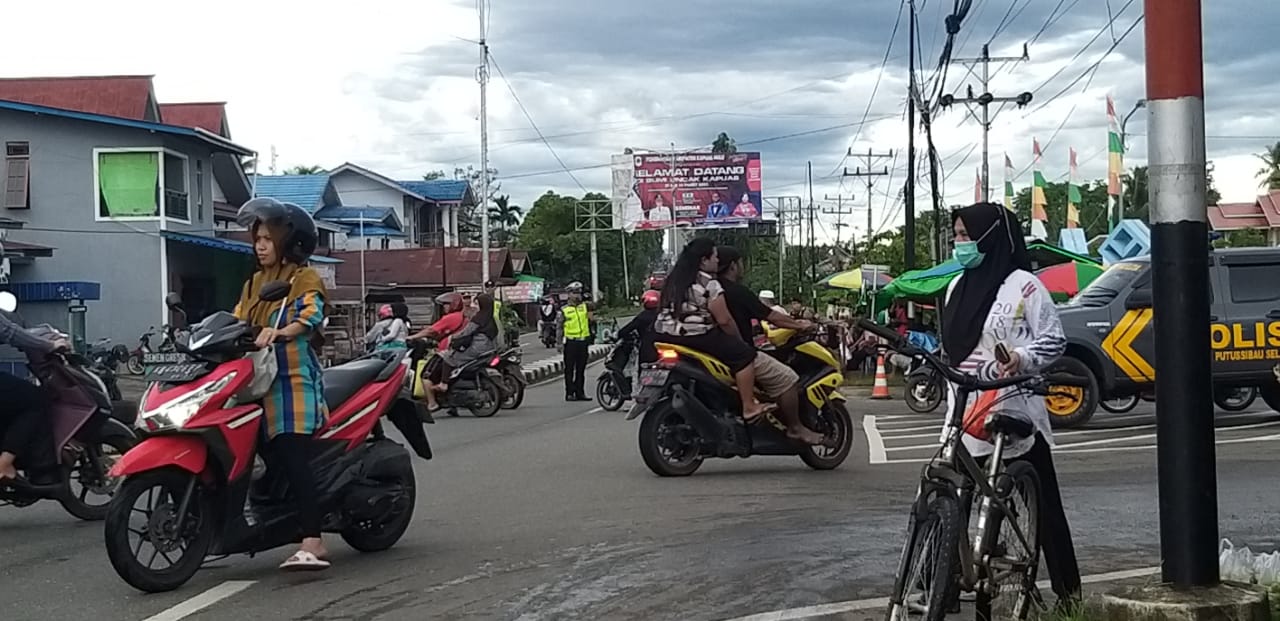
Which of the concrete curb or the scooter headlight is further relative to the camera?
the concrete curb

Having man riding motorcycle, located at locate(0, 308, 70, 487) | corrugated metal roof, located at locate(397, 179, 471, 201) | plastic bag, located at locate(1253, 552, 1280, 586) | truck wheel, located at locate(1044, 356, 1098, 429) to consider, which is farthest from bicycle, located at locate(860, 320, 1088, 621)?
corrugated metal roof, located at locate(397, 179, 471, 201)

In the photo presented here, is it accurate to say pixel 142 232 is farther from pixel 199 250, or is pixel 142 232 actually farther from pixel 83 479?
pixel 83 479

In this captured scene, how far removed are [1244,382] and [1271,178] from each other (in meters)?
68.5

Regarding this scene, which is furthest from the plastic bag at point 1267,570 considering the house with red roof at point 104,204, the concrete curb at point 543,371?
the house with red roof at point 104,204

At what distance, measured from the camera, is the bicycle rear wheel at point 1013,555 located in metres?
5.39

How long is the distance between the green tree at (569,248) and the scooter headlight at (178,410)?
83.1 meters

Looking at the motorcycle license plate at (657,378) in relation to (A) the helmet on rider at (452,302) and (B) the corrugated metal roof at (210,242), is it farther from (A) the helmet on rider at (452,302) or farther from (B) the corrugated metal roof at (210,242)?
(B) the corrugated metal roof at (210,242)

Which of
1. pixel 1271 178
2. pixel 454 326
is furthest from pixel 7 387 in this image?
pixel 1271 178

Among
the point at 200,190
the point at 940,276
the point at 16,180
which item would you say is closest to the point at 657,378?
the point at 940,276

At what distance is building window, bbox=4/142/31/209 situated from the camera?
1276 inches

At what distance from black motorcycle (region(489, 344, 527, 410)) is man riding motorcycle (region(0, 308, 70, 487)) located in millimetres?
11161

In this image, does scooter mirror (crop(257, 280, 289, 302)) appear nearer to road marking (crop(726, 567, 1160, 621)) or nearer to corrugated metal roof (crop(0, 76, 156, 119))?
road marking (crop(726, 567, 1160, 621))

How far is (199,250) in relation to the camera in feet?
118

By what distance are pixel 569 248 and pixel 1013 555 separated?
86.9 metres
